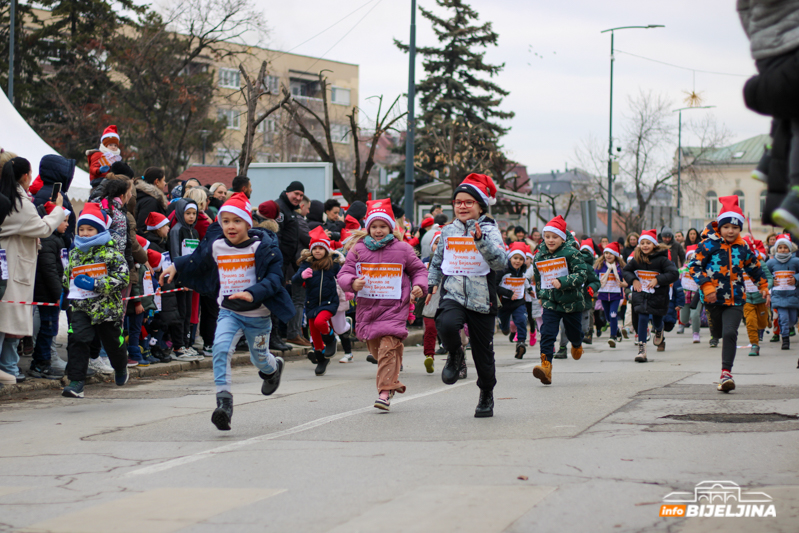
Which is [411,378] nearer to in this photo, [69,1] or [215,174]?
[215,174]

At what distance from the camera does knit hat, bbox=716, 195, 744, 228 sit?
10.3 meters

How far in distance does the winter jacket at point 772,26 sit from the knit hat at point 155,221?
916cm

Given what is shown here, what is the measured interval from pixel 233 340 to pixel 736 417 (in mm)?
4294

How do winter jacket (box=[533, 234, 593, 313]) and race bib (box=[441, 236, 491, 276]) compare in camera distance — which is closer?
race bib (box=[441, 236, 491, 276])

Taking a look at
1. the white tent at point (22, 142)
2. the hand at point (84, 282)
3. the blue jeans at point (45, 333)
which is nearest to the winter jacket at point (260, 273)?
the hand at point (84, 282)

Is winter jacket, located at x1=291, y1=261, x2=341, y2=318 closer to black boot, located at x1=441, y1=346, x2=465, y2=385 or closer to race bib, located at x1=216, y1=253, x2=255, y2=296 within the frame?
black boot, located at x1=441, y1=346, x2=465, y2=385

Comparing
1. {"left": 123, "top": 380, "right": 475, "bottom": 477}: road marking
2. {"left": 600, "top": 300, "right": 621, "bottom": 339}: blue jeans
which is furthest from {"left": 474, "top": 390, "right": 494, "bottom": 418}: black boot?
{"left": 600, "top": 300, "right": 621, "bottom": 339}: blue jeans

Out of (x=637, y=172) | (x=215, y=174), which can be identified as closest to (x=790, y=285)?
(x=215, y=174)

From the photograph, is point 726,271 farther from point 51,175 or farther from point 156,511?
point 51,175

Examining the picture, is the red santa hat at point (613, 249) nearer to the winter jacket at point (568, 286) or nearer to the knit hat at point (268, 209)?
the winter jacket at point (568, 286)

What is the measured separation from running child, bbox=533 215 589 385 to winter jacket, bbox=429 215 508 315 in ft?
7.75

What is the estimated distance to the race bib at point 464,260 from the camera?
835 cm

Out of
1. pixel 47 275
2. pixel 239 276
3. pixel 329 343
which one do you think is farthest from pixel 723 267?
pixel 47 275

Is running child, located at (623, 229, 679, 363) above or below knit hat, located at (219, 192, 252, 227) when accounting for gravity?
below
